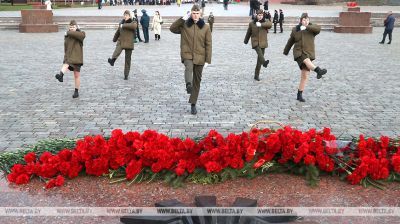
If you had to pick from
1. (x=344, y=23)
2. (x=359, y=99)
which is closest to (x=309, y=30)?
(x=359, y=99)

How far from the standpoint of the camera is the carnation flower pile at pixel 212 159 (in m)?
4.32

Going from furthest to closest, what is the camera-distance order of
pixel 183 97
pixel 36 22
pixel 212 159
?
1. pixel 36 22
2. pixel 183 97
3. pixel 212 159

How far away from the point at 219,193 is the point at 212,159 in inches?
12.8

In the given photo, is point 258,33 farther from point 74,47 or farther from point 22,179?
point 22,179

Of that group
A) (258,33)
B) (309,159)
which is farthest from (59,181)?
(258,33)

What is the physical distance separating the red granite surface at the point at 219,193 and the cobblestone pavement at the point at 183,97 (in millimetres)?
2460

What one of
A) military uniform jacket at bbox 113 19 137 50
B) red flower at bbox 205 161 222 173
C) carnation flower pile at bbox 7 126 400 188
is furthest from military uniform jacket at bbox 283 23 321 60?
red flower at bbox 205 161 222 173

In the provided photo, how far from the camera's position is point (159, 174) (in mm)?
4449

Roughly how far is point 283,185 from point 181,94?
5.52m

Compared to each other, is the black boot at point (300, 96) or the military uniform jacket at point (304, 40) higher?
the military uniform jacket at point (304, 40)

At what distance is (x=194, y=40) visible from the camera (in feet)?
25.5

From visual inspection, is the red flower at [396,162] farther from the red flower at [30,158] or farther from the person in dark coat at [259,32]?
the person in dark coat at [259,32]

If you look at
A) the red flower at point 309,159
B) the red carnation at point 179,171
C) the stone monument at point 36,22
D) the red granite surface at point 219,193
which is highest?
the stone monument at point 36,22

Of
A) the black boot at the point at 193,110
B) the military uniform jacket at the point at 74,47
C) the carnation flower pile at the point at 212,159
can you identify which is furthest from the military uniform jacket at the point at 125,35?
the carnation flower pile at the point at 212,159
